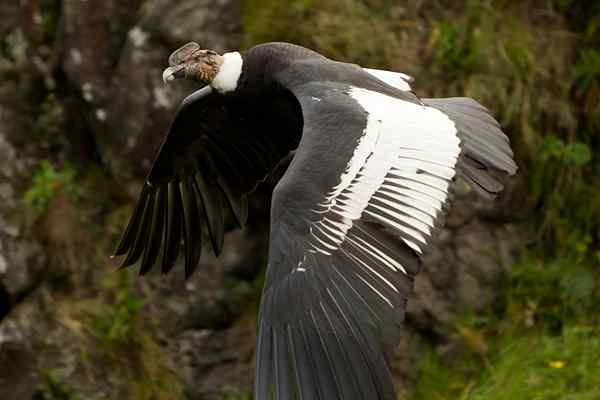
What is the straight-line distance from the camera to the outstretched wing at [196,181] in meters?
4.27

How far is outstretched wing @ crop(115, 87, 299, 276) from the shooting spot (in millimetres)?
4273

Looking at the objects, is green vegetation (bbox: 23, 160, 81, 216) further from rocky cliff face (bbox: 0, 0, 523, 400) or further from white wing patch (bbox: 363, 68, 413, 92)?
white wing patch (bbox: 363, 68, 413, 92)

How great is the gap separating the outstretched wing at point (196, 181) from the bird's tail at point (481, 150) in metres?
0.67

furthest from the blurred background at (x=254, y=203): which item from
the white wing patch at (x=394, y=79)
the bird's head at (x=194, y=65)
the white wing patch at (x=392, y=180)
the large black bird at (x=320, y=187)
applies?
the white wing patch at (x=392, y=180)

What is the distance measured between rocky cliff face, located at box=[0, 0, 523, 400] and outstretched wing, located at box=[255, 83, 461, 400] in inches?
65.2

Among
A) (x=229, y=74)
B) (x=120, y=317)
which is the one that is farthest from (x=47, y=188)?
(x=229, y=74)

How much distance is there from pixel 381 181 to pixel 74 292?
270cm

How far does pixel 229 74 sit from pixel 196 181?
588mm

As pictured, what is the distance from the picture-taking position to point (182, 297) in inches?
214

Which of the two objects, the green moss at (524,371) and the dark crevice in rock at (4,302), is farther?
the dark crevice in rock at (4,302)

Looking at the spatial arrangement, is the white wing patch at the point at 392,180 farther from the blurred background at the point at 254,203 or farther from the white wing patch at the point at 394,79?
the blurred background at the point at 254,203

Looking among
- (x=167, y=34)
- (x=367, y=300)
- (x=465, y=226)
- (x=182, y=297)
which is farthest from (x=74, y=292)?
(x=367, y=300)

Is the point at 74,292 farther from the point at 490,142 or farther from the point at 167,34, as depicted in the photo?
the point at 490,142

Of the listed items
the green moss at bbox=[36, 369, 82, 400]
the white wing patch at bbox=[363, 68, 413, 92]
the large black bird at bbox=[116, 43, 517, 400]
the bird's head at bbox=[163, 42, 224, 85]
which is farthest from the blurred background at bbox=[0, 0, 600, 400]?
the bird's head at bbox=[163, 42, 224, 85]
